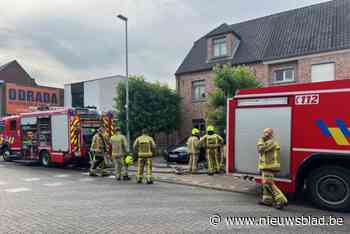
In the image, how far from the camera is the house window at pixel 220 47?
841 inches

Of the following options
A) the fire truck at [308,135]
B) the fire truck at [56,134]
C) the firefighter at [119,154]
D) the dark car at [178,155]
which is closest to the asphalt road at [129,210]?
the fire truck at [308,135]

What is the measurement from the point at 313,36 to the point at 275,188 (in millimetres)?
14523

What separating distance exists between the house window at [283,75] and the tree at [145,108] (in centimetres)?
705

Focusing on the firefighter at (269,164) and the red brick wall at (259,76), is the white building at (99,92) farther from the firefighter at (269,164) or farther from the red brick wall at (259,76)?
the firefighter at (269,164)

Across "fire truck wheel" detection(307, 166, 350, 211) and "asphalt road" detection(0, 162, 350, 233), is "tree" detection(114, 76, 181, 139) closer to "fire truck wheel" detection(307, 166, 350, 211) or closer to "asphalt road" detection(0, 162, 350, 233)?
"asphalt road" detection(0, 162, 350, 233)

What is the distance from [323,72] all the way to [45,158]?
1545 centimetres

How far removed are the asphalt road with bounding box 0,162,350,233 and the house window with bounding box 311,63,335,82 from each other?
12111mm

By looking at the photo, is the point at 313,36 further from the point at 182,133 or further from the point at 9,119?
the point at 9,119

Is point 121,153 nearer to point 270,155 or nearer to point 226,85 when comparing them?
point 270,155

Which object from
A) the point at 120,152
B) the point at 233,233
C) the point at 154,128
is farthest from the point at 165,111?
the point at 233,233

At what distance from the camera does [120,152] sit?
10625mm

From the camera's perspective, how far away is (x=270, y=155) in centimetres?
652

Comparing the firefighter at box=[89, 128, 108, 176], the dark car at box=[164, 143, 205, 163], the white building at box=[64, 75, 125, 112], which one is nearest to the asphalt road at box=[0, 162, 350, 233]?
the firefighter at box=[89, 128, 108, 176]

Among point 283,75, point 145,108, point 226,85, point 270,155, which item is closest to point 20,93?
point 145,108
